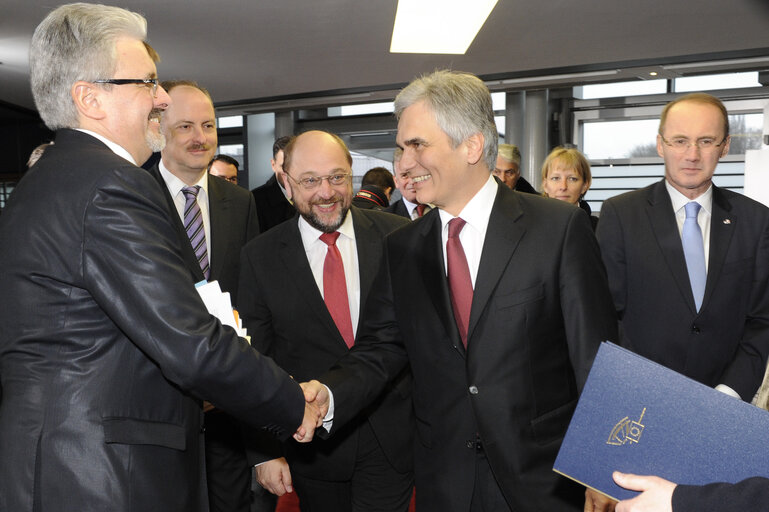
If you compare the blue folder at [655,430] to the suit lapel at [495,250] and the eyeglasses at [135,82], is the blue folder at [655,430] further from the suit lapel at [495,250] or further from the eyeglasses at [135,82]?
the eyeglasses at [135,82]

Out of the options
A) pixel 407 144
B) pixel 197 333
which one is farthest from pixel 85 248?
pixel 407 144

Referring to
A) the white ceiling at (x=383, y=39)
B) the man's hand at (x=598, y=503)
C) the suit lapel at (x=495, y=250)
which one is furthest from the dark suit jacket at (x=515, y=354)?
the white ceiling at (x=383, y=39)

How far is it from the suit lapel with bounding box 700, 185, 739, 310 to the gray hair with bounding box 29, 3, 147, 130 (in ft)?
7.05

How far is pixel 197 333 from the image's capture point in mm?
1671

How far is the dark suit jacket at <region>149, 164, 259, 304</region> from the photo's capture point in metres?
2.93

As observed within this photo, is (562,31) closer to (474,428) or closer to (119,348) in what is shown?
(474,428)

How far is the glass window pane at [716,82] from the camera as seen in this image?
812cm

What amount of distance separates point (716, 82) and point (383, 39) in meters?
4.21

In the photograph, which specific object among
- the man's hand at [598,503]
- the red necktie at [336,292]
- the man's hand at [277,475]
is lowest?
the man's hand at [277,475]

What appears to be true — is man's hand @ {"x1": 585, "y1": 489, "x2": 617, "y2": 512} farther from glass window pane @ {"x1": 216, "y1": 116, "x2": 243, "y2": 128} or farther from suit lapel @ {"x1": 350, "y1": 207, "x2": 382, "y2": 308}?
glass window pane @ {"x1": 216, "y1": 116, "x2": 243, "y2": 128}

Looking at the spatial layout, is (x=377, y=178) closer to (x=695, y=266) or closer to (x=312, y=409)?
(x=695, y=266)

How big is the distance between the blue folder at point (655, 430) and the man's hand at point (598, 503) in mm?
398

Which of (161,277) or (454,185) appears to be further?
(454,185)

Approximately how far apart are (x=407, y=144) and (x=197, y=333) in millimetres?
875
